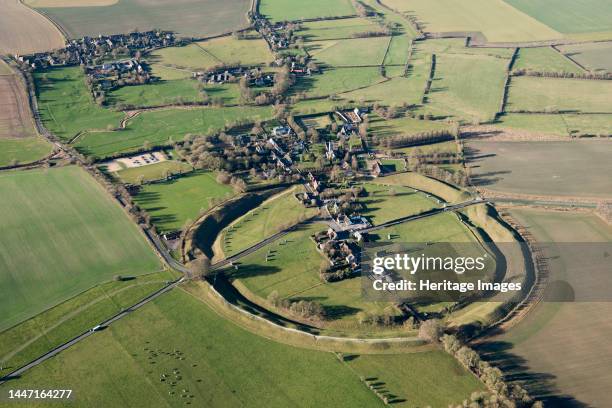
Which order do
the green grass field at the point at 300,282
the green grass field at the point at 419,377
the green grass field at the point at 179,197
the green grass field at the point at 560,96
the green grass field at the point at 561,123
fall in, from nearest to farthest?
the green grass field at the point at 419,377 < the green grass field at the point at 300,282 < the green grass field at the point at 179,197 < the green grass field at the point at 561,123 < the green grass field at the point at 560,96

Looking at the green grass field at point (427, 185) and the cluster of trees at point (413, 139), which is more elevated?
the cluster of trees at point (413, 139)

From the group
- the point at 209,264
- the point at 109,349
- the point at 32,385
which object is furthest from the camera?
the point at 209,264

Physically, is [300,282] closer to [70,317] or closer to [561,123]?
[70,317]

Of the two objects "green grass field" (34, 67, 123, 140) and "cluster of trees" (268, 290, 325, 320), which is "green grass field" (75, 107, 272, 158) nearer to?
"green grass field" (34, 67, 123, 140)

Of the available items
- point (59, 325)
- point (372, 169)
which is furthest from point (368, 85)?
point (59, 325)

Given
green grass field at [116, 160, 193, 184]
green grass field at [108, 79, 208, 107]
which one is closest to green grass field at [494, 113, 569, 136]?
green grass field at [116, 160, 193, 184]

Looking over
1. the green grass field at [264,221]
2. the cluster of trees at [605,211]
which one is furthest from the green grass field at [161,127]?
the cluster of trees at [605,211]

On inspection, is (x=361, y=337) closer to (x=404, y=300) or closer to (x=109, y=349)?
(x=404, y=300)

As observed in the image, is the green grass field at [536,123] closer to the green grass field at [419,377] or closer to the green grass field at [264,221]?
the green grass field at [264,221]
